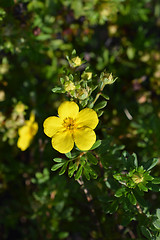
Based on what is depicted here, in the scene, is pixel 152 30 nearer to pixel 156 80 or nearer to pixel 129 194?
pixel 156 80

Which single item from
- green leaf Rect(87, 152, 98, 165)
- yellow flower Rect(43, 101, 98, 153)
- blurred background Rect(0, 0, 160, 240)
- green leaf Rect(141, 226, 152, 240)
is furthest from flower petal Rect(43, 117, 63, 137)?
green leaf Rect(141, 226, 152, 240)

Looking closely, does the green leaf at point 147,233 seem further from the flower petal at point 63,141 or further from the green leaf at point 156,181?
the flower petal at point 63,141

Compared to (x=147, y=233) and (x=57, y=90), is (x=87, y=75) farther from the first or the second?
(x=147, y=233)

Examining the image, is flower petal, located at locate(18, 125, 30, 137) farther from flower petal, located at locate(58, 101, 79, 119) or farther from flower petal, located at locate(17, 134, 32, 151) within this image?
flower petal, located at locate(58, 101, 79, 119)

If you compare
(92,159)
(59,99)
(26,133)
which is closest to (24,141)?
(26,133)

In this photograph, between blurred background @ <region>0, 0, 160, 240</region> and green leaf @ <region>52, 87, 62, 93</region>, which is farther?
blurred background @ <region>0, 0, 160, 240</region>
